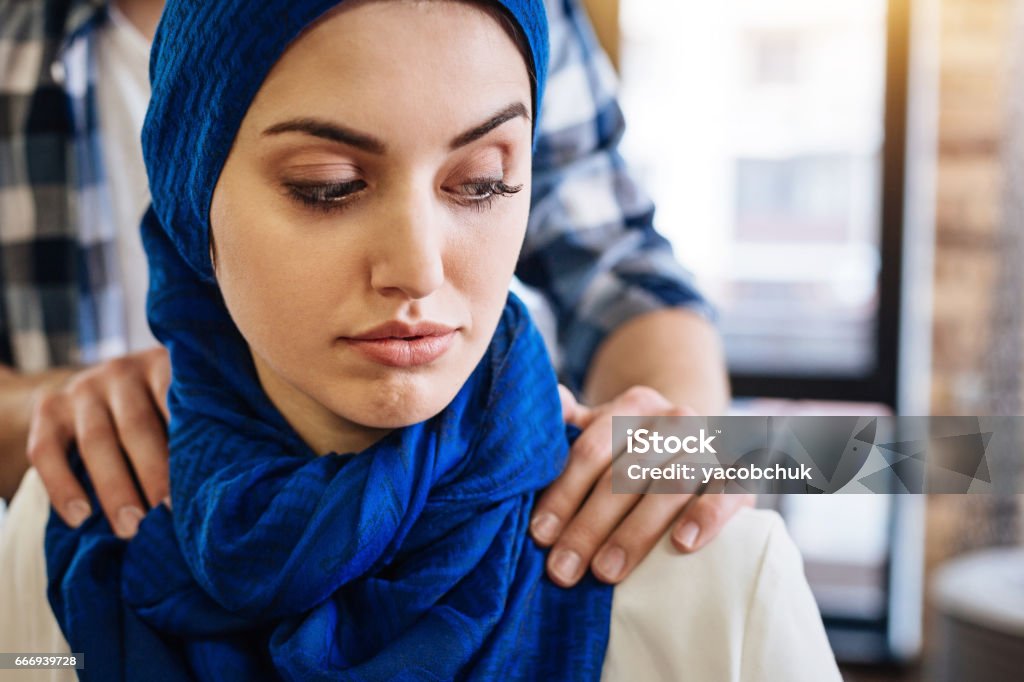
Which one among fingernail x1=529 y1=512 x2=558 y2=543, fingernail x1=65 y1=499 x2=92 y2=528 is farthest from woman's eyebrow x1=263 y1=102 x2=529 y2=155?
fingernail x1=65 y1=499 x2=92 y2=528

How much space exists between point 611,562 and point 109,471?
52cm

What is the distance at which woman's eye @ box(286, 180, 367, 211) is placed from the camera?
741 mm

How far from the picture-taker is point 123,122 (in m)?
1.36

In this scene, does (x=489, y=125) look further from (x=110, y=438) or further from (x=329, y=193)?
(x=110, y=438)

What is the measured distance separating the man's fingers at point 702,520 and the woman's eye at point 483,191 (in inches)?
13.4

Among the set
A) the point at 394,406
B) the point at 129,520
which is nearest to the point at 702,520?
the point at 394,406

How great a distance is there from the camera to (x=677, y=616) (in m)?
0.88

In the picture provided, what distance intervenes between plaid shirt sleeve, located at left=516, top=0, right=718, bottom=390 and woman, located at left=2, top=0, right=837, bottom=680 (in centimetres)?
50

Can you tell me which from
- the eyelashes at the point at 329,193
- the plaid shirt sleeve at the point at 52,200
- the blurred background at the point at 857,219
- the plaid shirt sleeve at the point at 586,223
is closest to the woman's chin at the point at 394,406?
the eyelashes at the point at 329,193

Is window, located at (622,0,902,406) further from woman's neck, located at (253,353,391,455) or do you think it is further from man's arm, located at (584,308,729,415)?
woman's neck, located at (253,353,391,455)

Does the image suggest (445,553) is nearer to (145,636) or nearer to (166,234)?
(145,636)

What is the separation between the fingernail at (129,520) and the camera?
3.22 ft

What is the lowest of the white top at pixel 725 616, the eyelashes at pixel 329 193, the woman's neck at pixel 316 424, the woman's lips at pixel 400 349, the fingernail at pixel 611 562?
the white top at pixel 725 616

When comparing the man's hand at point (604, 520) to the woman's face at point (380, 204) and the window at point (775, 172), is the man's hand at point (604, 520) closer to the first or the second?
the woman's face at point (380, 204)
